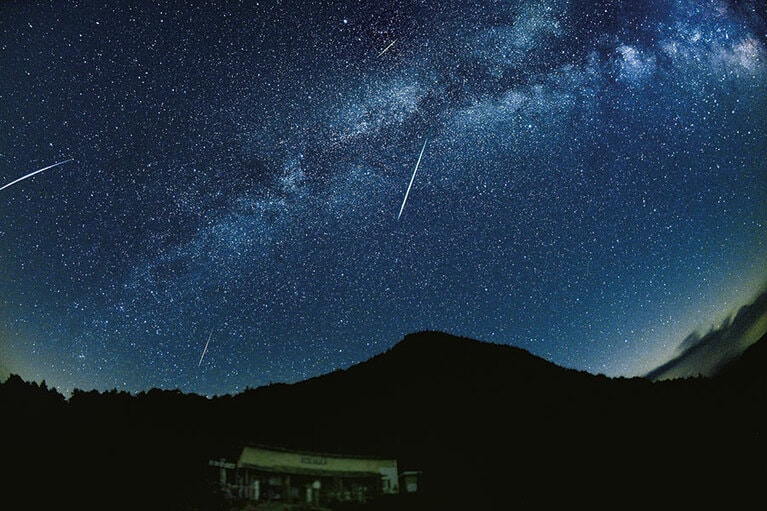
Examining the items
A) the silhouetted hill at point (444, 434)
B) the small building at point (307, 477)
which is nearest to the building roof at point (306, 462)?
the small building at point (307, 477)

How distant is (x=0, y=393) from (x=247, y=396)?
17263mm

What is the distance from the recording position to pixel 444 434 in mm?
32219

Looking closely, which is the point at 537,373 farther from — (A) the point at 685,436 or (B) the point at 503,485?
(B) the point at 503,485

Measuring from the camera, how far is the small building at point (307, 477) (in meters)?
20.2

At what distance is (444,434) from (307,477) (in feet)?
46.7

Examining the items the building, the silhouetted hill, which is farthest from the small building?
the silhouetted hill

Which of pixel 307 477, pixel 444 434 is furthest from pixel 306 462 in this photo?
pixel 444 434

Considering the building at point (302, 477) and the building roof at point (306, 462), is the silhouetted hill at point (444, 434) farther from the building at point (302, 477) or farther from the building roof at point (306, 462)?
the building roof at point (306, 462)

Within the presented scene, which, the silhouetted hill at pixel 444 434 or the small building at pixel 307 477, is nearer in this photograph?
the small building at pixel 307 477

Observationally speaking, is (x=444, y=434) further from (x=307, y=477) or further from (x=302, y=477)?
(x=302, y=477)

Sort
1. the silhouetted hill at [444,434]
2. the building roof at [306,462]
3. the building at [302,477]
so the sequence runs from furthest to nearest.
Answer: the silhouetted hill at [444,434]
the building roof at [306,462]
the building at [302,477]

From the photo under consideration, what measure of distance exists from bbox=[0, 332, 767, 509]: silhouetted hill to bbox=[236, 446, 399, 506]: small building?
3.81ft

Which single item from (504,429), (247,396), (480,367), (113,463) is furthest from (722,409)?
(113,463)

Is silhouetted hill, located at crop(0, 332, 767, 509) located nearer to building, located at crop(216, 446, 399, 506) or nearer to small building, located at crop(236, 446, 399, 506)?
building, located at crop(216, 446, 399, 506)
